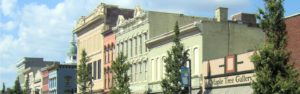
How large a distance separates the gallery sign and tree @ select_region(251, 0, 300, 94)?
1027cm

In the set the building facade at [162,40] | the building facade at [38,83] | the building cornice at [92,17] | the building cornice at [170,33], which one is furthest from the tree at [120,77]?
the building facade at [38,83]

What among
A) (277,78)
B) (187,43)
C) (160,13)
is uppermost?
(160,13)

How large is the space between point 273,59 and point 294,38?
8.43 metres

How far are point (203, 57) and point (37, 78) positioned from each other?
70184 millimetres

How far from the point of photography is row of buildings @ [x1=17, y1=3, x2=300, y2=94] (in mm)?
40906

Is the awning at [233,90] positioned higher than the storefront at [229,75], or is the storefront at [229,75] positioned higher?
the storefront at [229,75]

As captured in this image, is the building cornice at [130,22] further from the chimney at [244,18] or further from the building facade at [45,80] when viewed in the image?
the building facade at [45,80]

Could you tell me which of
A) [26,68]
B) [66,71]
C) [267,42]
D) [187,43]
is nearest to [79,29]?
[66,71]

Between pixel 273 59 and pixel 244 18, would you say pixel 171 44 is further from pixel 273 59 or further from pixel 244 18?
pixel 273 59

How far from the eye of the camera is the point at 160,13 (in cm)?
5741

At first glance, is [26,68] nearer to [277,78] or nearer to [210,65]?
[210,65]

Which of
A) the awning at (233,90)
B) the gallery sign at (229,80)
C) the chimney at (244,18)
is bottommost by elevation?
the awning at (233,90)

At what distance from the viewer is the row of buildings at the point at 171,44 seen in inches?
1610

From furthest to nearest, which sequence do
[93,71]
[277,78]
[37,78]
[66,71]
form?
[37,78] → [66,71] → [93,71] → [277,78]
